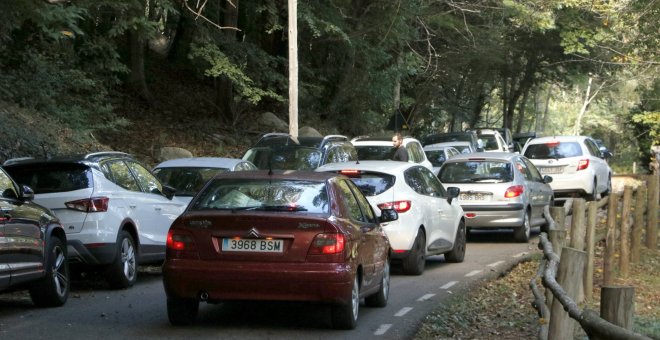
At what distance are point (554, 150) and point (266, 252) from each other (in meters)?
18.1

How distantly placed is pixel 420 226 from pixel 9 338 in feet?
21.2

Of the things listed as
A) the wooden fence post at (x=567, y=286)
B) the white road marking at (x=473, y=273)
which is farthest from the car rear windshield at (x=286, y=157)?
the wooden fence post at (x=567, y=286)

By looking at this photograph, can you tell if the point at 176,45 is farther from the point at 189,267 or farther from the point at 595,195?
the point at 189,267

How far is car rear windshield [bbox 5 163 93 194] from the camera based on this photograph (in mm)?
11492

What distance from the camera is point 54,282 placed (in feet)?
34.1

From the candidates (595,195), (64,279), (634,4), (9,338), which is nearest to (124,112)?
(595,195)

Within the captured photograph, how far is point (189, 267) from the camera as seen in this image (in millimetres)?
8578

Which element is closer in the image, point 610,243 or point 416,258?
point 416,258

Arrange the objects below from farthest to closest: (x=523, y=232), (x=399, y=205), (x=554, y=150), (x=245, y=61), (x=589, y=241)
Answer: (x=245, y=61) < (x=554, y=150) < (x=523, y=232) < (x=399, y=205) < (x=589, y=241)

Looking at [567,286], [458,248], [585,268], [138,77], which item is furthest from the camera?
[138,77]

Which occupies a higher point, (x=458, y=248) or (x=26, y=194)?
(x=26, y=194)

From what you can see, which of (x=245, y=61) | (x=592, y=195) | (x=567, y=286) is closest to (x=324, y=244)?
(x=567, y=286)

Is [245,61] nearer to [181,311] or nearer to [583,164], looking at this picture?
[583,164]

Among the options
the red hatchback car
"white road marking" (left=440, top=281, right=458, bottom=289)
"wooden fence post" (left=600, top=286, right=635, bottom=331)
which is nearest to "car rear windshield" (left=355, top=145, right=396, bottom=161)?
"white road marking" (left=440, top=281, right=458, bottom=289)
